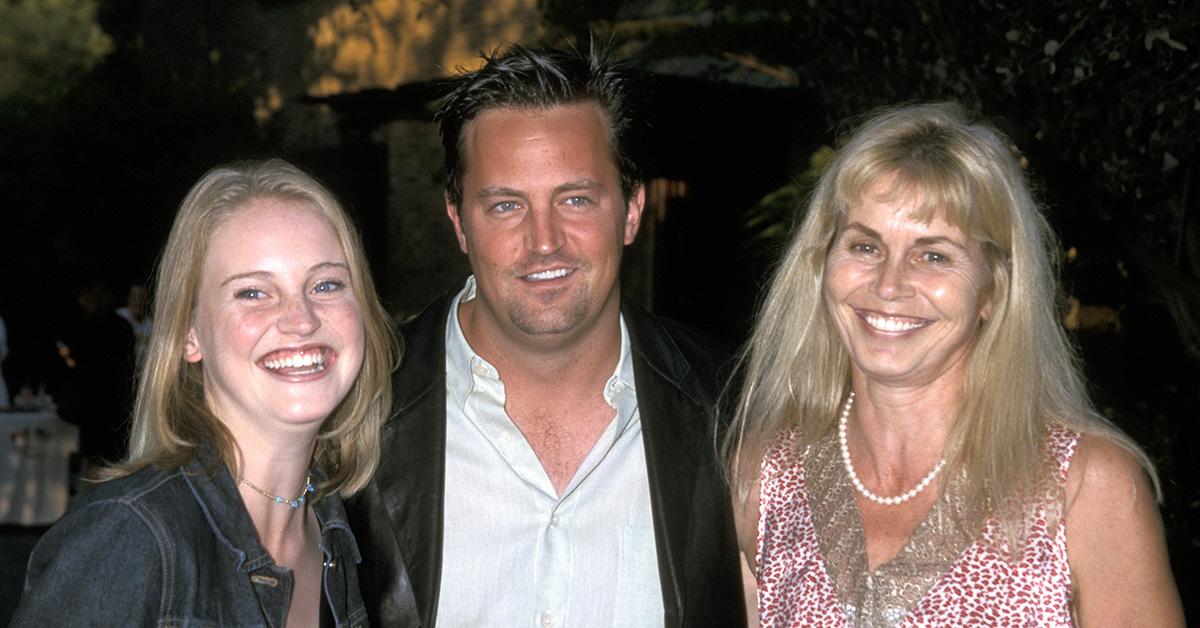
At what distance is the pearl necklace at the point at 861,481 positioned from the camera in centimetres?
274

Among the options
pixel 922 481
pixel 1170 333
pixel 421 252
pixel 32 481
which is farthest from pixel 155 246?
pixel 922 481

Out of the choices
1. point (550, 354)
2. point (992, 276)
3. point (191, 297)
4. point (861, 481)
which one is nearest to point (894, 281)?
point (992, 276)

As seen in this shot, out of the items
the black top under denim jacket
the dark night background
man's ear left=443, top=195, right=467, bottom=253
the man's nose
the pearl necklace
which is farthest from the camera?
the dark night background

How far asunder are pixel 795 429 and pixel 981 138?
2.69ft

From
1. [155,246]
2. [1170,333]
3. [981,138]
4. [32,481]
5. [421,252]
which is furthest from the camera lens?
[155,246]

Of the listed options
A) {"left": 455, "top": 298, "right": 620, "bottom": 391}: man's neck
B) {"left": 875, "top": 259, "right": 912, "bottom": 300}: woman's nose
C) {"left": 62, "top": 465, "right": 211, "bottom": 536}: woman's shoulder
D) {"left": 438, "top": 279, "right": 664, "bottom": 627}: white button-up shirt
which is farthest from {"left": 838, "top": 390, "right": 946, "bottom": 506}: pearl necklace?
{"left": 62, "top": 465, "right": 211, "bottom": 536}: woman's shoulder

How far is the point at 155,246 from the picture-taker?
19.4 meters

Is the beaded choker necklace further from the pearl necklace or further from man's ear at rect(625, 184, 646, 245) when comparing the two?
the pearl necklace

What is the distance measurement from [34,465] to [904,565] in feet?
24.8

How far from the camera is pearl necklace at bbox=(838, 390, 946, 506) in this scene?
274 centimetres

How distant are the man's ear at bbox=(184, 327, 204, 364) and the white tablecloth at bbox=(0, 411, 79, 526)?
6.70 m

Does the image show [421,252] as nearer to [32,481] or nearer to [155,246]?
[32,481]

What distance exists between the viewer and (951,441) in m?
2.73

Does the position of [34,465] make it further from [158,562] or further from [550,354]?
[158,562]
